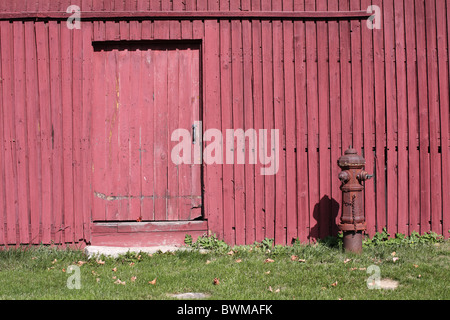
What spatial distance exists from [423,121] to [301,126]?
1.87 m

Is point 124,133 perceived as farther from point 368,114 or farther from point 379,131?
point 379,131

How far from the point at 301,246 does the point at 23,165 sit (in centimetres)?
430

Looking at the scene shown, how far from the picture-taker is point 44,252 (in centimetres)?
661

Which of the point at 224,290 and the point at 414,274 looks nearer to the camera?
the point at 224,290

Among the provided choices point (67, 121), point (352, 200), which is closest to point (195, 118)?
point (67, 121)

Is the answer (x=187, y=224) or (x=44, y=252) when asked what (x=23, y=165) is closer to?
(x=44, y=252)

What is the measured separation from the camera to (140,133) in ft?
23.1

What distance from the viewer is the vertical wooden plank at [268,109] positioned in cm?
695

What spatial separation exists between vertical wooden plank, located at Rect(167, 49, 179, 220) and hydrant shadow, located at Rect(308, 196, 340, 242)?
6.80 feet

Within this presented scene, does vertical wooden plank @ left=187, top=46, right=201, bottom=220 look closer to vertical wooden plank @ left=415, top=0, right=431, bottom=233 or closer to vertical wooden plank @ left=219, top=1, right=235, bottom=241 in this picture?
vertical wooden plank @ left=219, top=1, right=235, bottom=241

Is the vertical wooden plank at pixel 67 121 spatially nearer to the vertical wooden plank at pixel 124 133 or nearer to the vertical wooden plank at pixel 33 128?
the vertical wooden plank at pixel 33 128

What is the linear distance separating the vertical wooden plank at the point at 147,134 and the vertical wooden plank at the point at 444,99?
440cm
